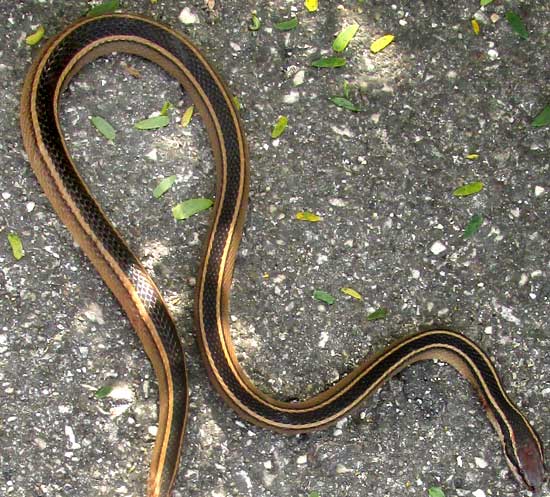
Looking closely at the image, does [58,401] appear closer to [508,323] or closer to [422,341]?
[422,341]

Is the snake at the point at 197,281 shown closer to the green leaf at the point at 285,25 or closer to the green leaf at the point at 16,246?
the green leaf at the point at 16,246

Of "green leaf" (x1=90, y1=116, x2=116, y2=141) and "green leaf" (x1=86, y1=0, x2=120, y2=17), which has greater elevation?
"green leaf" (x1=86, y1=0, x2=120, y2=17)

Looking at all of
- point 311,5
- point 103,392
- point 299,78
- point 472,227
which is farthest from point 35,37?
point 472,227

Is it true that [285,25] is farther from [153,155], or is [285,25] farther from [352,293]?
[352,293]

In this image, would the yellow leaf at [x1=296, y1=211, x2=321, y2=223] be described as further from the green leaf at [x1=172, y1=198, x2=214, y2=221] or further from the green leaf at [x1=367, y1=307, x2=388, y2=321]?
the green leaf at [x1=367, y1=307, x2=388, y2=321]

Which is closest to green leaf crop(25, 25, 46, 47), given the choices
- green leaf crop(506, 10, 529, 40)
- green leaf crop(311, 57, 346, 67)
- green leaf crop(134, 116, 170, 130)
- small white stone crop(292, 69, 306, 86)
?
green leaf crop(134, 116, 170, 130)

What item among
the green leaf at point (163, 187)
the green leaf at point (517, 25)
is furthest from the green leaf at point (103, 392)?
the green leaf at point (517, 25)
